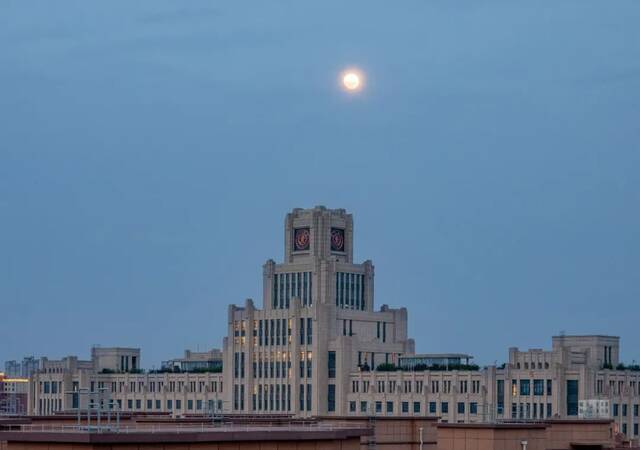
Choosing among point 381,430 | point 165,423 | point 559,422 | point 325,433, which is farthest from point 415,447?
point 325,433

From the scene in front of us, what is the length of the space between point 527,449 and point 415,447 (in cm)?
1121

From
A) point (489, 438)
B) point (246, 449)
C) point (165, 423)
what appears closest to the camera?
point (246, 449)

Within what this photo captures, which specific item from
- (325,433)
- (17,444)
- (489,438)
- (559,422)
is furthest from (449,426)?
(17,444)

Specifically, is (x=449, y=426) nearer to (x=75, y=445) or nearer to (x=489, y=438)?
(x=489, y=438)

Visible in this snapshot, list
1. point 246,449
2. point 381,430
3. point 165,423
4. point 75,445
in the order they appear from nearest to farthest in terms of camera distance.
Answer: point 75,445
point 246,449
point 165,423
point 381,430

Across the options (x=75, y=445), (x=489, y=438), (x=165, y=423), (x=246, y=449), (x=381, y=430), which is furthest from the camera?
(x=381, y=430)

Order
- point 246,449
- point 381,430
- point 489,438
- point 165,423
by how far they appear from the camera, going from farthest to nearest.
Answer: point 381,430
point 489,438
point 165,423
point 246,449

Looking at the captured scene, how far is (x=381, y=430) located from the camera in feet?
392

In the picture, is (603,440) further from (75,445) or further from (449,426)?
(75,445)

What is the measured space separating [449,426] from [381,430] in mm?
6543

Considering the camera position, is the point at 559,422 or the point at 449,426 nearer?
the point at 449,426

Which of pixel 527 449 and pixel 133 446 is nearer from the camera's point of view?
pixel 133 446

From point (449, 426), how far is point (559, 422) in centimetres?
1444

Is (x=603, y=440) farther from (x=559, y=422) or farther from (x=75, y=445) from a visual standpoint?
(x=75, y=445)
